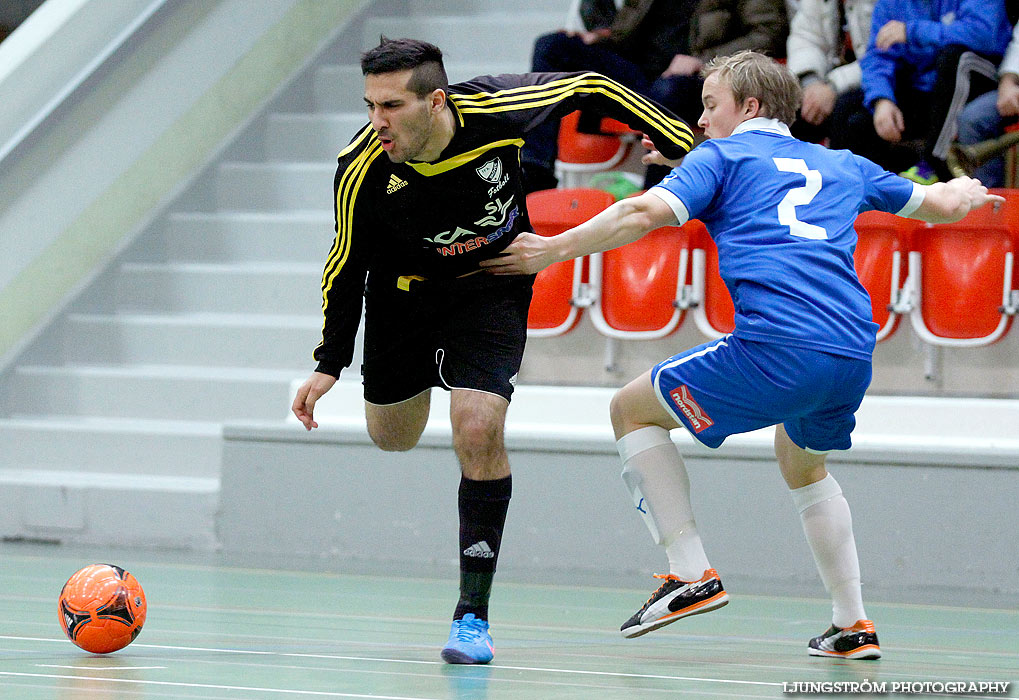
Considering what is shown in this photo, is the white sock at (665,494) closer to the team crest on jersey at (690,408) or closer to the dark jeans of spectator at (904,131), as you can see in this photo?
the team crest on jersey at (690,408)

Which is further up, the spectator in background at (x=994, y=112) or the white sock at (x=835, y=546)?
the spectator in background at (x=994, y=112)

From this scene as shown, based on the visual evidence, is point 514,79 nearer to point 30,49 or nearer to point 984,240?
point 984,240

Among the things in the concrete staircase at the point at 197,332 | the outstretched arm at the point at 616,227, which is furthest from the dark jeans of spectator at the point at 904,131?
the outstretched arm at the point at 616,227

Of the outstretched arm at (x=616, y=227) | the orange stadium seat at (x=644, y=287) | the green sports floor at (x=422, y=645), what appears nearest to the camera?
the green sports floor at (x=422, y=645)

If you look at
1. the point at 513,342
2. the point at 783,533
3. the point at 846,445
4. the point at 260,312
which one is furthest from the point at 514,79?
the point at 260,312

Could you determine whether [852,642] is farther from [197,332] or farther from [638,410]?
[197,332]

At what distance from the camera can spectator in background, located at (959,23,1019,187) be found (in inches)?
243

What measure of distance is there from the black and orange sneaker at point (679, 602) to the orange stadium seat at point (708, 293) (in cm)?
265

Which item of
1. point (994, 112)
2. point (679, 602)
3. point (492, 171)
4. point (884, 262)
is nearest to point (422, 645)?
point (679, 602)

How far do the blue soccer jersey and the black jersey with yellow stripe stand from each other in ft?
1.55

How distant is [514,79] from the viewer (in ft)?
13.1

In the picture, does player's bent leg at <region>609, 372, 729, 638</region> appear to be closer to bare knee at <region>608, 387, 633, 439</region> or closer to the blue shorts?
bare knee at <region>608, 387, 633, 439</region>

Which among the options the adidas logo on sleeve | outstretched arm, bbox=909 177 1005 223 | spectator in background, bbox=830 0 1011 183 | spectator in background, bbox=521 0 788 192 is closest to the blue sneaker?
the adidas logo on sleeve

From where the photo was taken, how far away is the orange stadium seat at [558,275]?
254 inches
